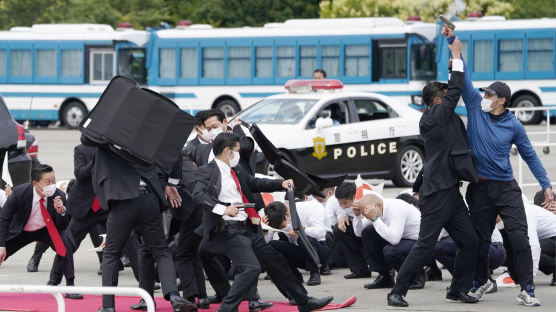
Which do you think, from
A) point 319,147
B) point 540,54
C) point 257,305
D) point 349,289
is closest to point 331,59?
point 540,54

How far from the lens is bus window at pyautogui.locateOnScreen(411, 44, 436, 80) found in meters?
31.2

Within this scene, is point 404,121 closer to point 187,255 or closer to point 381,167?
point 381,167

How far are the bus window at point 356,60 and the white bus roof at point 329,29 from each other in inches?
16.0

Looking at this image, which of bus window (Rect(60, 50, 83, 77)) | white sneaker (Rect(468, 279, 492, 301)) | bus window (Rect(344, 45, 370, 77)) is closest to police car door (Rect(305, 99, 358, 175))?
white sneaker (Rect(468, 279, 492, 301))

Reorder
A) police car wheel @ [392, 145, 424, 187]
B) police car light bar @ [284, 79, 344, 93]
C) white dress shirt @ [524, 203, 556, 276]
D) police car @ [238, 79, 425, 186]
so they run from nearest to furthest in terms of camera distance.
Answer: white dress shirt @ [524, 203, 556, 276]
police car @ [238, 79, 425, 186]
police car wheel @ [392, 145, 424, 187]
police car light bar @ [284, 79, 344, 93]

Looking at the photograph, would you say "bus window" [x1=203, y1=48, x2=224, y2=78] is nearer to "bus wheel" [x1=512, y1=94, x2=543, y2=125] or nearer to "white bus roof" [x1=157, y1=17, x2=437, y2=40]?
"white bus roof" [x1=157, y1=17, x2=437, y2=40]

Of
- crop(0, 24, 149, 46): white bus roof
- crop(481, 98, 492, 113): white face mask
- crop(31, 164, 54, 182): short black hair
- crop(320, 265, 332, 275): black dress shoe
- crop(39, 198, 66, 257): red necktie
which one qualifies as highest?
crop(0, 24, 149, 46): white bus roof

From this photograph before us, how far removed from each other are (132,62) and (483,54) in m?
10.4

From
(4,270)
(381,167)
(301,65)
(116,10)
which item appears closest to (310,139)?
(381,167)

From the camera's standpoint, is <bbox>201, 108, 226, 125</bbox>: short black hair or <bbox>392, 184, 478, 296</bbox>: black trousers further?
<bbox>201, 108, 226, 125</bbox>: short black hair

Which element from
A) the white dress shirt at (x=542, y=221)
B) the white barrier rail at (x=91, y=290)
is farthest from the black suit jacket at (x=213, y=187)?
the white dress shirt at (x=542, y=221)

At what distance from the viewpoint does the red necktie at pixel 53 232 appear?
9.71 metres

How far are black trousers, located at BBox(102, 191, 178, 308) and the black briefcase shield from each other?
0.32 meters

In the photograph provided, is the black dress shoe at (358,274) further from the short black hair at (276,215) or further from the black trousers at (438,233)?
the black trousers at (438,233)
